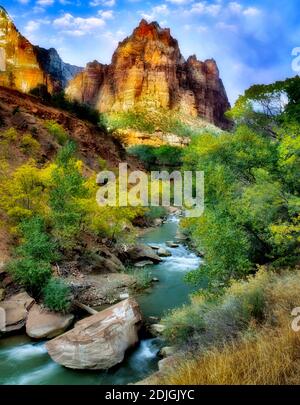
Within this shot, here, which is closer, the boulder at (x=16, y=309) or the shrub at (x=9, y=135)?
the boulder at (x=16, y=309)

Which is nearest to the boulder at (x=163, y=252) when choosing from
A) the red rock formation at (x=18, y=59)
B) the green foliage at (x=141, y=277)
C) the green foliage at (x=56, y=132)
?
the green foliage at (x=141, y=277)

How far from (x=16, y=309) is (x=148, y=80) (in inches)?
4820

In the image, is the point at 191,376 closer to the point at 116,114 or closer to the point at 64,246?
the point at 64,246

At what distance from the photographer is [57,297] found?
13.7 metres

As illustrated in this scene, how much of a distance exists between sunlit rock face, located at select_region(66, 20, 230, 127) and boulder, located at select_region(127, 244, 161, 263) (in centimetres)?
10149

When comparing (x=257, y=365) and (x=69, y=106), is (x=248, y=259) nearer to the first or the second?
(x=257, y=365)

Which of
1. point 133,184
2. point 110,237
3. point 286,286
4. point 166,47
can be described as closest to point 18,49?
point 166,47

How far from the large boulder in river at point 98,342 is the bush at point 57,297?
268 cm

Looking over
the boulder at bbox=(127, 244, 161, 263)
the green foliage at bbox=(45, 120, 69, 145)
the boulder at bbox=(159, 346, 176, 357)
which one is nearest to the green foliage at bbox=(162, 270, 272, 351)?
the boulder at bbox=(159, 346, 176, 357)

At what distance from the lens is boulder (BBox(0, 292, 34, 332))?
510 inches

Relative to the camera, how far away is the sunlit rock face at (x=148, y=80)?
124m

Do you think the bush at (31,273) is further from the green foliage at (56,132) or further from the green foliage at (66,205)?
the green foliage at (56,132)

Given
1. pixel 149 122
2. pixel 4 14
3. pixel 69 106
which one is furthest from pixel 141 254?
pixel 4 14

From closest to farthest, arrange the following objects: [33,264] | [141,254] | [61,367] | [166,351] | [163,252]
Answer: [61,367] < [166,351] < [33,264] < [141,254] < [163,252]
